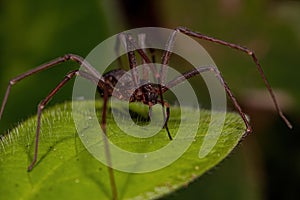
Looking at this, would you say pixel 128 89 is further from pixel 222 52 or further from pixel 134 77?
pixel 222 52

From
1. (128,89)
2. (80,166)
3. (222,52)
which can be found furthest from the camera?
(222,52)

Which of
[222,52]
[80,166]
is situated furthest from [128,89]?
[222,52]

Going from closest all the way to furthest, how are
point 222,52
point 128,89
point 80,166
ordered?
point 80,166 → point 128,89 → point 222,52

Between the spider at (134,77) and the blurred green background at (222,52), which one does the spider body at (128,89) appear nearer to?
the spider at (134,77)

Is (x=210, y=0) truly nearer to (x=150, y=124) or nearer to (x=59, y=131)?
(x=150, y=124)

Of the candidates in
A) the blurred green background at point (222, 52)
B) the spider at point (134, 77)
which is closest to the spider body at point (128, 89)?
the spider at point (134, 77)

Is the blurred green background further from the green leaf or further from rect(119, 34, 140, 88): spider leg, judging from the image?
the green leaf

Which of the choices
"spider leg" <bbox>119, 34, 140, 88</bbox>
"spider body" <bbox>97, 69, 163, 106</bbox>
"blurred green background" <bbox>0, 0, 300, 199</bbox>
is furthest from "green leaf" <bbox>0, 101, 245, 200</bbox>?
"blurred green background" <bbox>0, 0, 300, 199</bbox>
